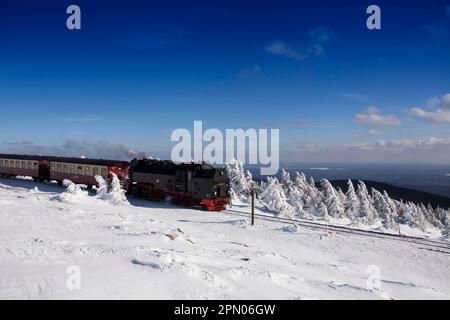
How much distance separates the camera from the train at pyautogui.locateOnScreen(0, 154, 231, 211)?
3028 cm

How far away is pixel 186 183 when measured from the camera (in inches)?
1214

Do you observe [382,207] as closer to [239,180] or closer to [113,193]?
[239,180]

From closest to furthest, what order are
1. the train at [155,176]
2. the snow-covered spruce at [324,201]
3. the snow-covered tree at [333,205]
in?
the train at [155,176], the snow-covered spruce at [324,201], the snow-covered tree at [333,205]

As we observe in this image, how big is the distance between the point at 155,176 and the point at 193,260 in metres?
20.5

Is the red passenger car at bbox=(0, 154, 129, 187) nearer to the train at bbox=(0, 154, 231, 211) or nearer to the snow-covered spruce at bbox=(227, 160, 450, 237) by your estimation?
the train at bbox=(0, 154, 231, 211)

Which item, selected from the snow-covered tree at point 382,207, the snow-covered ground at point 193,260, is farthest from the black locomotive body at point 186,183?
the snow-covered tree at point 382,207

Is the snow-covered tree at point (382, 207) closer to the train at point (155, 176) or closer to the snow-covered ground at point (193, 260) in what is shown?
the train at point (155, 176)

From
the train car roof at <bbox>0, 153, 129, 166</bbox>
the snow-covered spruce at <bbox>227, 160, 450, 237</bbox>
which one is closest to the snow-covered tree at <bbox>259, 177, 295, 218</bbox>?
the snow-covered spruce at <bbox>227, 160, 450, 237</bbox>

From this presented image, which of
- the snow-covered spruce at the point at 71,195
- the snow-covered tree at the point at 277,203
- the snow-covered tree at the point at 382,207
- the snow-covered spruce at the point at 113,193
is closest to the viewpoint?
the snow-covered spruce at the point at 71,195

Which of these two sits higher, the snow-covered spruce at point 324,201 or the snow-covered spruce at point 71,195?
the snow-covered spruce at point 71,195

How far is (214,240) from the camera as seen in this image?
20.5 m

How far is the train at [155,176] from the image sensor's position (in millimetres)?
30281
